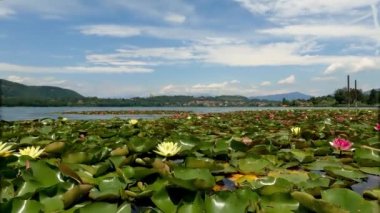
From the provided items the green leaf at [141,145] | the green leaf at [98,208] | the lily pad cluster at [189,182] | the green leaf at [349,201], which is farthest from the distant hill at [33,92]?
the green leaf at [349,201]

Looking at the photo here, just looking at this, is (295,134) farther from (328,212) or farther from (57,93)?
(57,93)

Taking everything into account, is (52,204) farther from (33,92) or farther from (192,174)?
(33,92)

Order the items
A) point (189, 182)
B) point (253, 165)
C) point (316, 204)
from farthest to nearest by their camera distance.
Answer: point (253, 165), point (189, 182), point (316, 204)

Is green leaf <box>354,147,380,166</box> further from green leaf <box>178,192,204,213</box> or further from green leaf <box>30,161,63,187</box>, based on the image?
green leaf <box>30,161,63,187</box>

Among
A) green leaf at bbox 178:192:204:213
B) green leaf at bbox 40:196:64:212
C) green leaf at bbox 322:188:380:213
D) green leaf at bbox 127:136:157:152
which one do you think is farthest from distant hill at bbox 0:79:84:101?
green leaf at bbox 322:188:380:213

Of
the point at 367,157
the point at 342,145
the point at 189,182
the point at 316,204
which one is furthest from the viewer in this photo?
the point at 342,145

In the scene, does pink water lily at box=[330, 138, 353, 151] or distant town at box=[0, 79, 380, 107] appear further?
distant town at box=[0, 79, 380, 107]

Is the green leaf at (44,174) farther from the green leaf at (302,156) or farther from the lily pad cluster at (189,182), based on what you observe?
the green leaf at (302,156)

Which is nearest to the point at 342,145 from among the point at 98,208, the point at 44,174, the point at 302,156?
the point at 302,156

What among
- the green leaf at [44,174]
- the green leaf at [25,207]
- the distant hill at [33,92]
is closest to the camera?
the green leaf at [25,207]

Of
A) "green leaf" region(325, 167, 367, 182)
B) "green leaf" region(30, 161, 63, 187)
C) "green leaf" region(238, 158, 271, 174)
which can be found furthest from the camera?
"green leaf" region(238, 158, 271, 174)

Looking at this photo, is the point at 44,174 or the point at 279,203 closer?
the point at 279,203

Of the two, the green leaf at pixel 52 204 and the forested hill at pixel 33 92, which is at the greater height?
the forested hill at pixel 33 92

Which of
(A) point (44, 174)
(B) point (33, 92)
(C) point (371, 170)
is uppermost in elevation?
(B) point (33, 92)
